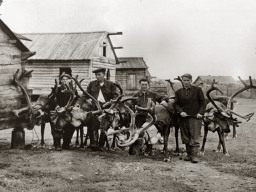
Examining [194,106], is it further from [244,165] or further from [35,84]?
[35,84]

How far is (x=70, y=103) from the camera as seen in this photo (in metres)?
9.48

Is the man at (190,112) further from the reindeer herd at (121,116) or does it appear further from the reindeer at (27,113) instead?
the reindeer at (27,113)

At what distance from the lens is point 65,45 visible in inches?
1064

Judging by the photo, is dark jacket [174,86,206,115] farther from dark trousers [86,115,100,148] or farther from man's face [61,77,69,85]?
man's face [61,77,69,85]

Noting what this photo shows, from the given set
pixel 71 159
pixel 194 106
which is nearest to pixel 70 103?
pixel 71 159

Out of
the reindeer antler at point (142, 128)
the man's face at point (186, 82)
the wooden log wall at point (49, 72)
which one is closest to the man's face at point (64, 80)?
the reindeer antler at point (142, 128)

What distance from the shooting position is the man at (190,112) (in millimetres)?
8812

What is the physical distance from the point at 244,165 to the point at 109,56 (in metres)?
22.2

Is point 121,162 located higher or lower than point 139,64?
lower

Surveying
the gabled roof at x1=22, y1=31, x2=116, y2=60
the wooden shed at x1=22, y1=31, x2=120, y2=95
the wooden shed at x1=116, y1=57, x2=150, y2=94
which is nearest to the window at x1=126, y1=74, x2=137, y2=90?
the wooden shed at x1=116, y1=57, x2=150, y2=94

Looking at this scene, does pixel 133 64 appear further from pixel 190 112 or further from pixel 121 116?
pixel 190 112

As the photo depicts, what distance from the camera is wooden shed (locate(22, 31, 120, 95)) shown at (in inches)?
1011

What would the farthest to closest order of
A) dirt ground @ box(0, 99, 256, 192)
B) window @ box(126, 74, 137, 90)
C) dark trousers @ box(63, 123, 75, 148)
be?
window @ box(126, 74, 137, 90), dark trousers @ box(63, 123, 75, 148), dirt ground @ box(0, 99, 256, 192)

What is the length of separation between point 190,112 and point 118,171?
2.62 metres
